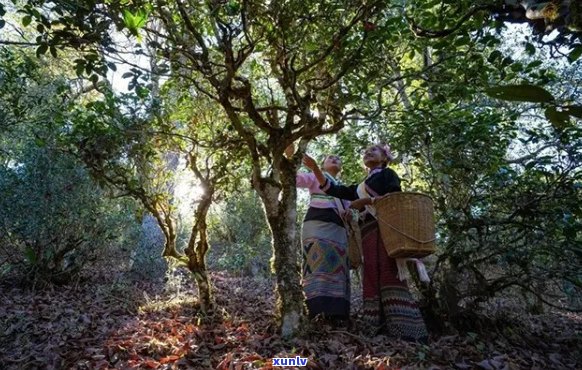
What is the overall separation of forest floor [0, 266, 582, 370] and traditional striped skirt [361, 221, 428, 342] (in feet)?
0.54

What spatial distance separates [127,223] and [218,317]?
4108mm

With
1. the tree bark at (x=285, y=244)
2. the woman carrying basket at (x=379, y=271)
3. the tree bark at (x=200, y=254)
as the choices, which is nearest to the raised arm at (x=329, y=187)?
the woman carrying basket at (x=379, y=271)

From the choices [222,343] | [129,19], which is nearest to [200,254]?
[222,343]

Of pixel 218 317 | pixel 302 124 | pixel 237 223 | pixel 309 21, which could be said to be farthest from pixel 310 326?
pixel 237 223

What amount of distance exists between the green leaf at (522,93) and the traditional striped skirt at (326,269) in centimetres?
323

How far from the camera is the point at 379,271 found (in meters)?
3.74

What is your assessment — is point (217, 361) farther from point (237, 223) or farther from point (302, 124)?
point (237, 223)

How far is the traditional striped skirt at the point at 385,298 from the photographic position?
11.2 ft

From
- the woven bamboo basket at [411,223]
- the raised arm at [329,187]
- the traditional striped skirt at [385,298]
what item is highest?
the raised arm at [329,187]

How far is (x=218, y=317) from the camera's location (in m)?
4.25

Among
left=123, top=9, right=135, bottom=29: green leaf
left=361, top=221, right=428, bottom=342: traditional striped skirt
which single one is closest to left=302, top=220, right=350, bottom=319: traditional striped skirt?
left=361, top=221, right=428, bottom=342: traditional striped skirt

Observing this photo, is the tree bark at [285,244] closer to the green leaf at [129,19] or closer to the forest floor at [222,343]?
the forest floor at [222,343]

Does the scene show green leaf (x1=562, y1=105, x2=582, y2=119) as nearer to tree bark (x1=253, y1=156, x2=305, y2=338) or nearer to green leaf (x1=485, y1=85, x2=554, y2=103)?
green leaf (x1=485, y1=85, x2=554, y2=103)

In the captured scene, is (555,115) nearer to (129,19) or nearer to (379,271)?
(129,19)
